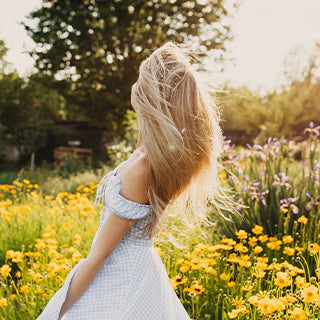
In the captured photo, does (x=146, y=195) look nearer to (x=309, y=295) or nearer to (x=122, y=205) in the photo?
(x=122, y=205)

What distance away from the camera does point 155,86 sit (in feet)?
4.76

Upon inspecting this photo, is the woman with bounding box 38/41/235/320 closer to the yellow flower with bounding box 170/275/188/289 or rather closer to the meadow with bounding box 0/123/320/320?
the meadow with bounding box 0/123/320/320

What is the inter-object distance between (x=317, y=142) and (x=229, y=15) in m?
15.0

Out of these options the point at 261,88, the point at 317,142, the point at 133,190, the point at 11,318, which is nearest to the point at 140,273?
the point at 133,190

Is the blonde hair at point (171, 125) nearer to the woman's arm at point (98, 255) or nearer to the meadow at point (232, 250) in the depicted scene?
the woman's arm at point (98, 255)

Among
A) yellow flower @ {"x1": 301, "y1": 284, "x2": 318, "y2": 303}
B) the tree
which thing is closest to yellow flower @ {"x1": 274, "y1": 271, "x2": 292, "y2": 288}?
yellow flower @ {"x1": 301, "y1": 284, "x2": 318, "y2": 303}

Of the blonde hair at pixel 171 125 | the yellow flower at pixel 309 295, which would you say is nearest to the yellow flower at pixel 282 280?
the yellow flower at pixel 309 295

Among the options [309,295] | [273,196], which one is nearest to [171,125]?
[309,295]

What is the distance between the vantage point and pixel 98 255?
143 cm

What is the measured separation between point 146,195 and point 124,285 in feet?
1.17

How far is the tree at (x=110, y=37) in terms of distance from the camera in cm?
1532

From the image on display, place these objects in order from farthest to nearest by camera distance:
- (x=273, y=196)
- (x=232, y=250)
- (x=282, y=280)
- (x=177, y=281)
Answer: (x=273, y=196), (x=232, y=250), (x=177, y=281), (x=282, y=280)

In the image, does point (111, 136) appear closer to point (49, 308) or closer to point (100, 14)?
point (100, 14)

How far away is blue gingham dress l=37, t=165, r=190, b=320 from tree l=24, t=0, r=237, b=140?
14.3m
